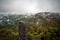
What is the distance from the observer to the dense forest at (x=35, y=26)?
2.54 m

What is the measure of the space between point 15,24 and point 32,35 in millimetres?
378

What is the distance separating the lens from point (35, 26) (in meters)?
2.58

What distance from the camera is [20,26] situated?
254 cm

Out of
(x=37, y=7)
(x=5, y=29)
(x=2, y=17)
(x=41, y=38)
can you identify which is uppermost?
(x=37, y=7)

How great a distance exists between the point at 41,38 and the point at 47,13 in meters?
0.49

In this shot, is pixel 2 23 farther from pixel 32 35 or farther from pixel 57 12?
pixel 57 12

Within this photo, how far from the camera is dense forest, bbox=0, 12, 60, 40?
2.54 meters

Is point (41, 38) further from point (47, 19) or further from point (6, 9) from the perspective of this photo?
point (6, 9)

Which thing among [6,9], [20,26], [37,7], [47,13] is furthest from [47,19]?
[6,9]

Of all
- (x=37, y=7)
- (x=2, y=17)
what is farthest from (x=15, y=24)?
(x=37, y=7)

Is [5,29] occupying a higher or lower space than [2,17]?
lower

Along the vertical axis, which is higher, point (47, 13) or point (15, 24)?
point (47, 13)

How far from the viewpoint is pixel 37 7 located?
264cm

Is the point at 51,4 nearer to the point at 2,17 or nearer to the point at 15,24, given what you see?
the point at 15,24
